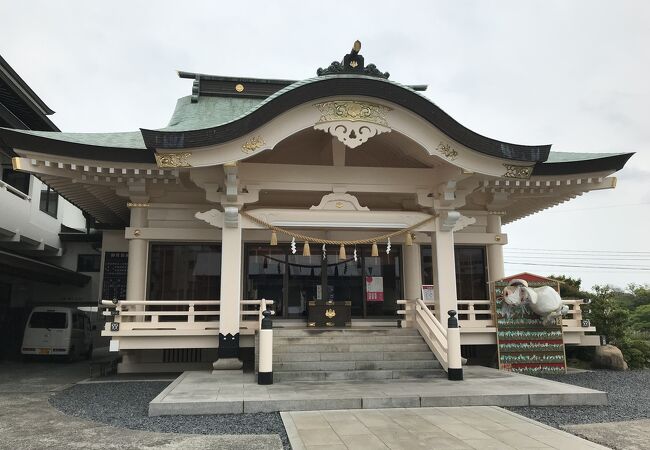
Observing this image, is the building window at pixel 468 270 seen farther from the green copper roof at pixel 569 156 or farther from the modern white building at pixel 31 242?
the modern white building at pixel 31 242

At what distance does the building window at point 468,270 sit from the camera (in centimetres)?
1305

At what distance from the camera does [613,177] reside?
11.1m

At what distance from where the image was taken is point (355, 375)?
29.6 ft

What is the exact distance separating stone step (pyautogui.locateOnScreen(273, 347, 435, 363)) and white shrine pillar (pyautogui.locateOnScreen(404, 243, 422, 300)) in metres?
3.01

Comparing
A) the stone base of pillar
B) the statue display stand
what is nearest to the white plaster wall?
the stone base of pillar

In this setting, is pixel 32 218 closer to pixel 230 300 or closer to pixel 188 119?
pixel 188 119

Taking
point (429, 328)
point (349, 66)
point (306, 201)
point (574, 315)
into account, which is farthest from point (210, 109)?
point (574, 315)

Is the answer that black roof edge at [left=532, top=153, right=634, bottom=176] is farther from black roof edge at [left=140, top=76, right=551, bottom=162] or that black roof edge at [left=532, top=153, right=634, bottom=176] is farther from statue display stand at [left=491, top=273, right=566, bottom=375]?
statue display stand at [left=491, top=273, right=566, bottom=375]

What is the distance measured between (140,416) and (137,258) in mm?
5332

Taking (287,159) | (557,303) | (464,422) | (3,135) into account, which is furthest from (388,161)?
(3,135)

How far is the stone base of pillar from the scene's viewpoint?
9.70 m

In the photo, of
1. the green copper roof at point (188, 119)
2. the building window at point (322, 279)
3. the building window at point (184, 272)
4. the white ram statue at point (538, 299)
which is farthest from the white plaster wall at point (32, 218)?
the white ram statue at point (538, 299)

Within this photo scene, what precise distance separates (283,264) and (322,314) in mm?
1778

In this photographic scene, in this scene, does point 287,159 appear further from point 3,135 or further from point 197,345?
point 3,135
